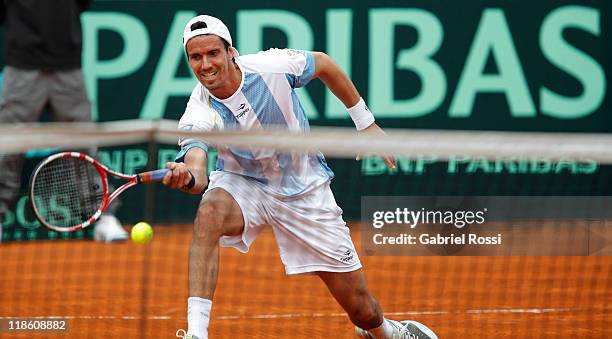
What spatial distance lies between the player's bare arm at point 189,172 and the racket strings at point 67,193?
1426 mm

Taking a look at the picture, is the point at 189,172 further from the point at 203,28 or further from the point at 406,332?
the point at 406,332

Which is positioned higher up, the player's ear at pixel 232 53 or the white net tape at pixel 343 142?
the player's ear at pixel 232 53

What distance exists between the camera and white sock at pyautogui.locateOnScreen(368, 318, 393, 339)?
203 inches

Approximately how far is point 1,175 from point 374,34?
3.15 m

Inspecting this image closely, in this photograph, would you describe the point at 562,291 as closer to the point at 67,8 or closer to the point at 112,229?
the point at 112,229

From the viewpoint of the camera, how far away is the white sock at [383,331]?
16.9ft

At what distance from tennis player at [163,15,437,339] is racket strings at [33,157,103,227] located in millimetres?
1273

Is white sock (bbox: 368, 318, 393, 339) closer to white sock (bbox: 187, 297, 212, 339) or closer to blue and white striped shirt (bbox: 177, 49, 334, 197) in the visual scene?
blue and white striped shirt (bbox: 177, 49, 334, 197)

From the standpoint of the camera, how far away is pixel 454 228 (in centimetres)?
641

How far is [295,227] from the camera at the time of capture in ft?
16.2

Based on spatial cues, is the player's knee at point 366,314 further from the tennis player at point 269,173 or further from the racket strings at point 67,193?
the racket strings at point 67,193

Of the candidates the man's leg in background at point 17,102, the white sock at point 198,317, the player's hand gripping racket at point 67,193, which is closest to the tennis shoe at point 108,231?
the man's leg in background at point 17,102

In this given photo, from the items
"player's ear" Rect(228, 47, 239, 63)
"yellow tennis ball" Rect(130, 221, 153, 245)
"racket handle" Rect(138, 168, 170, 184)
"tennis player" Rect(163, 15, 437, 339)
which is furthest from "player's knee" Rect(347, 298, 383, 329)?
"player's ear" Rect(228, 47, 239, 63)

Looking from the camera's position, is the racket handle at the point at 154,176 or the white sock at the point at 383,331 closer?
the racket handle at the point at 154,176
